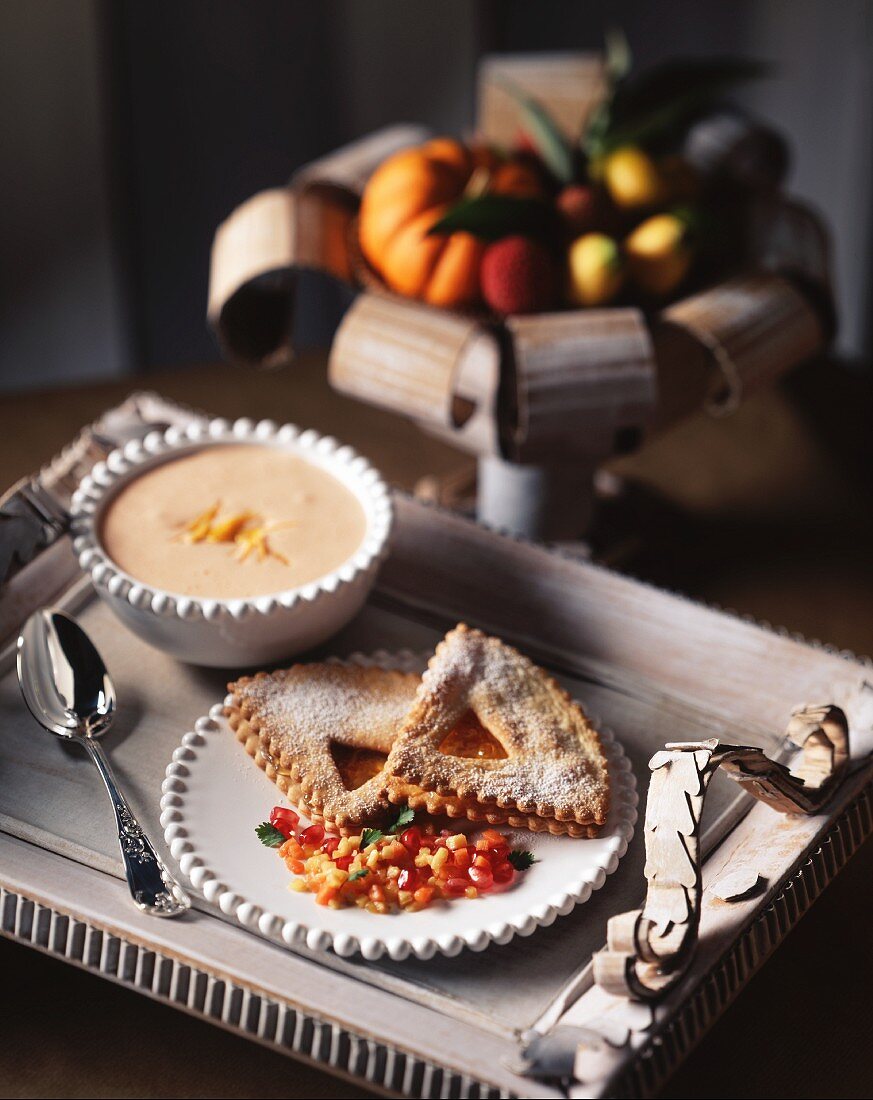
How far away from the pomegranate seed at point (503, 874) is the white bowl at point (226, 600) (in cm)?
20

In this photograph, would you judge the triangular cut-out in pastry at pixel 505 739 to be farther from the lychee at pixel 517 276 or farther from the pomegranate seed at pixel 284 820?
the lychee at pixel 517 276

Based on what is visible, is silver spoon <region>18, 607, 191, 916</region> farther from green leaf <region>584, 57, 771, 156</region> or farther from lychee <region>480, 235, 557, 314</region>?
green leaf <region>584, 57, 771, 156</region>

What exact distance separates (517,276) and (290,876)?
0.50m

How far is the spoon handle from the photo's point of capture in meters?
0.63

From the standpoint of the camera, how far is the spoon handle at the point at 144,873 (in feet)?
2.05

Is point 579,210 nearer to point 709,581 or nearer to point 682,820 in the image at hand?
point 709,581

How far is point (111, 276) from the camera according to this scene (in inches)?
73.7

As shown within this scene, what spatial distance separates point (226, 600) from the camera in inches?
29.6

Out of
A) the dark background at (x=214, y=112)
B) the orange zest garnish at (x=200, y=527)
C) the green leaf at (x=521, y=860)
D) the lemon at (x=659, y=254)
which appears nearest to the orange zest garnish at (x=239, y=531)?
the orange zest garnish at (x=200, y=527)

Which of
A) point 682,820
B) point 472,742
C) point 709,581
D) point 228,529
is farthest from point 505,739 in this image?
point 709,581

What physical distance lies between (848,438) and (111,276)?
1143 mm

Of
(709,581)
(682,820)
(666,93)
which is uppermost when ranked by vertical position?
(666,93)

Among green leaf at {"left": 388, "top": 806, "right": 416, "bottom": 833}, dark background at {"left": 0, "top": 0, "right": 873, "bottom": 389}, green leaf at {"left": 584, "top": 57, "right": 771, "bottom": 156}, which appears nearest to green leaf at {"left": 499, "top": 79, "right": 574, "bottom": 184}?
green leaf at {"left": 584, "top": 57, "right": 771, "bottom": 156}

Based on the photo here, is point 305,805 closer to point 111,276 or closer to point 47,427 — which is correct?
point 47,427
